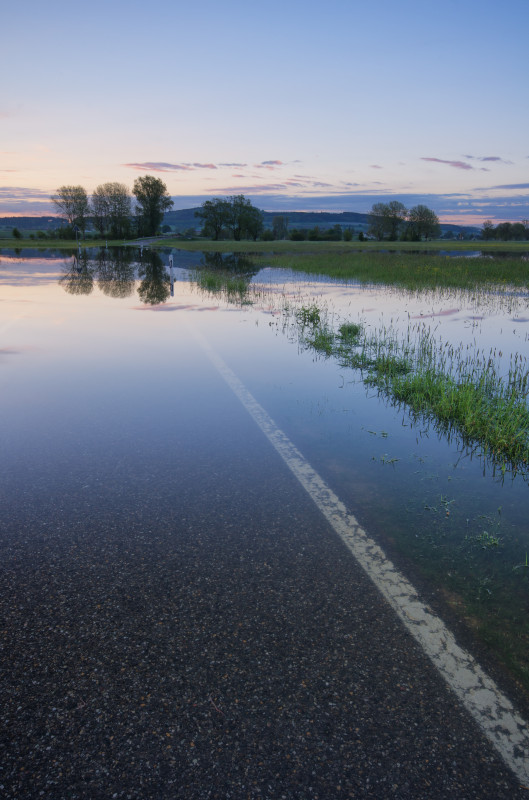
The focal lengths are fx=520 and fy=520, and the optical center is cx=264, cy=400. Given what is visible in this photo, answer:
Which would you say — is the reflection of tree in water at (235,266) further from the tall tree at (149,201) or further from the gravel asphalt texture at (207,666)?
the tall tree at (149,201)

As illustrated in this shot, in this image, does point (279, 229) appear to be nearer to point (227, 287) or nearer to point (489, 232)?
point (489, 232)

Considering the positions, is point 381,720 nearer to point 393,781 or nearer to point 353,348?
point 393,781

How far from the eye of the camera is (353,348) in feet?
39.9

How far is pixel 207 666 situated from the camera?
111 inches

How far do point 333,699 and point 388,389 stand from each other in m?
6.80

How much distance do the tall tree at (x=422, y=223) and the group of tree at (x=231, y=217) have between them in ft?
130

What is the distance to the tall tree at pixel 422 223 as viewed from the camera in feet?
441

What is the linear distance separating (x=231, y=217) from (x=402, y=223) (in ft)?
152

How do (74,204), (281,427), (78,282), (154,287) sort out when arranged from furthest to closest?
(74,204) < (78,282) < (154,287) < (281,427)

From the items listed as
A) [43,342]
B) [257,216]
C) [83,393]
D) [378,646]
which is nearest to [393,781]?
[378,646]

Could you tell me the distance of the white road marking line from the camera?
2459 mm

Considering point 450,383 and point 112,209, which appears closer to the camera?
point 450,383

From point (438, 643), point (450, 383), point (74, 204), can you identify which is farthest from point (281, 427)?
point (74, 204)

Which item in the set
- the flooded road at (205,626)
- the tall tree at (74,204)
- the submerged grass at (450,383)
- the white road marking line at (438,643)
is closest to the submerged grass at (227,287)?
the submerged grass at (450,383)
